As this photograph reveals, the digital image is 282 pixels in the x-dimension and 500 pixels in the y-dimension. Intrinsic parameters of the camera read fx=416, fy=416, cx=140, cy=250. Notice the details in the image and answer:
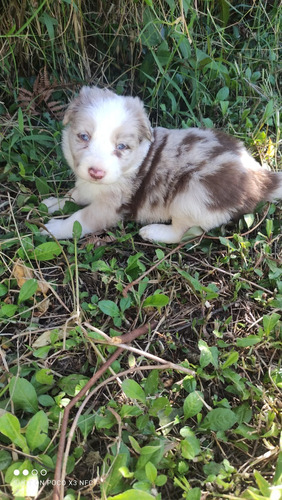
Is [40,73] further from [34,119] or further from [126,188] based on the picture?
[126,188]

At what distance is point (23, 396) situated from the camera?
7.15ft

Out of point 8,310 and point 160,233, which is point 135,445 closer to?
point 8,310

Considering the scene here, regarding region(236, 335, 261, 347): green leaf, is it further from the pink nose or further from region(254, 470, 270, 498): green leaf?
the pink nose

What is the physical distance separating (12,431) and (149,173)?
184cm

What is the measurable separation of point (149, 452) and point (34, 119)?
272 centimetres

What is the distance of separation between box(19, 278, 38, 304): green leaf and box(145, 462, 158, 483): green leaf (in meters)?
1.17

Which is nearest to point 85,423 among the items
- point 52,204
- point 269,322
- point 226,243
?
point 269,322

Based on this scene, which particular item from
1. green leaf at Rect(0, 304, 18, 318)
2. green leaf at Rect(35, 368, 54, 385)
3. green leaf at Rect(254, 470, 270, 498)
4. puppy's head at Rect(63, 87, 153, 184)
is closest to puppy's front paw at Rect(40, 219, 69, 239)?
puppy's head at Rect(63, 87, 153, 184)

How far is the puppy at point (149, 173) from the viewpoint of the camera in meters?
2.68

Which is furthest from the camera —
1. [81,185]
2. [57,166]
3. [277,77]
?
A: [277,77]

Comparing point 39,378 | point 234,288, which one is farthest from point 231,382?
point 39,378

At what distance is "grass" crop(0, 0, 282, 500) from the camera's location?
2.11m

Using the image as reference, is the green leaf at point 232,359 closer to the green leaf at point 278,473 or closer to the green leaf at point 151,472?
the green leaf at point 278,473

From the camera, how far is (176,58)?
3510 mm
